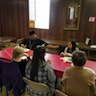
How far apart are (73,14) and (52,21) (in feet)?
2.56

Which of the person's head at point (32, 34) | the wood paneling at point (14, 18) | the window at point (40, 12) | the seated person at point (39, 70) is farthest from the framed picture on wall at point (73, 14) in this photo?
the seated person at point (39, 70)

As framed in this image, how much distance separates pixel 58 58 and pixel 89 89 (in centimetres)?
113

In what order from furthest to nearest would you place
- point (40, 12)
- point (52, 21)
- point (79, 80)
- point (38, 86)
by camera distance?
point (40, 12) < point (52, 21) < point (38, 86) < point (79, 80)

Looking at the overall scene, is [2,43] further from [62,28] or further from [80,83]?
[80,83]

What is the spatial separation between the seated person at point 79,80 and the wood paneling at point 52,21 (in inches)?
109

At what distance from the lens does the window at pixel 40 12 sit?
4500 millimetres

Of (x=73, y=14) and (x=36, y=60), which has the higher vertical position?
(x=73, y=14)

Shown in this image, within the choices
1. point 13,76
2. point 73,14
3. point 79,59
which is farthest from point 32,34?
point 79,59

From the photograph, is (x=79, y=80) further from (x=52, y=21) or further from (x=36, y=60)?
(x=52, y=21)

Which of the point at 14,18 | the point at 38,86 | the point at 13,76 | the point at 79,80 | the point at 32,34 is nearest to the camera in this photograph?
the point at 79,80

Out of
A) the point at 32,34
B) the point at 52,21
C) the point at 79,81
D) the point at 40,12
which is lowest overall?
the point at 79,81

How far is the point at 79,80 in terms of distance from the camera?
136 centimetres

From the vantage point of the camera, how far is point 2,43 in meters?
4.38

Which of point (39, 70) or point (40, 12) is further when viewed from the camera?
point (40, 12)
